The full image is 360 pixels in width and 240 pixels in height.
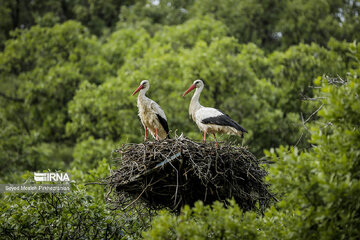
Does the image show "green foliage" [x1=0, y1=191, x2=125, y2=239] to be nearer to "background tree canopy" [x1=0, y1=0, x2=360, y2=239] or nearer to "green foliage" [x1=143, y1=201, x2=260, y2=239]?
"background tree canopy" [x1=0, y1=0, x2=360, y2=239]

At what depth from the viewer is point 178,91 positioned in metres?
18.8

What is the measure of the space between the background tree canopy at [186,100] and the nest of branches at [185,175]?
436 mm

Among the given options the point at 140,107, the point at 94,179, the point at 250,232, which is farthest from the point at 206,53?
the point at 250,232

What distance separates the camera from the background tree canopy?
559 centimetres

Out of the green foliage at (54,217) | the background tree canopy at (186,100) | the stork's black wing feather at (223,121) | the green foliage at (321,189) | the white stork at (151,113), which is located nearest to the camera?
the green foliage at (321,189)

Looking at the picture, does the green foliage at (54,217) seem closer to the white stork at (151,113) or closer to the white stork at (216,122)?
the white stork at (151,113)

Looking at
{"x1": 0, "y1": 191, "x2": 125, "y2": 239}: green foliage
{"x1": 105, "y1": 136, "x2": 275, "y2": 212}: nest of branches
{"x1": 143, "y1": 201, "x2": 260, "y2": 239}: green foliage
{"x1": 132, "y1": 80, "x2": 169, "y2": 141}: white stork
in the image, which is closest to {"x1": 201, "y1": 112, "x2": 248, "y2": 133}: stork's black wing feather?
{"x1": 105, "y1": 136, "x2": 275, "y2": 212}: nest of branches

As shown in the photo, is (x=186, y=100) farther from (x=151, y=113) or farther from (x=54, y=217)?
(x=54, y=217)

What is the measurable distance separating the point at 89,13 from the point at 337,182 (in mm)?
28778

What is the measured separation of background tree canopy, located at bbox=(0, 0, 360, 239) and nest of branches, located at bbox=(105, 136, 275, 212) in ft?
1.43

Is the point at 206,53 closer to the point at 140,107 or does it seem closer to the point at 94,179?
the point at 94,179

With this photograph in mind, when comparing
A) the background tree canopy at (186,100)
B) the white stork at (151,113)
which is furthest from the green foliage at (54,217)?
the white stork at (151,113)

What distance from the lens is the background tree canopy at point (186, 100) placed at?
5.59 m

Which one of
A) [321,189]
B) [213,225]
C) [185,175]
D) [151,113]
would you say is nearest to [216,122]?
[151,113]
